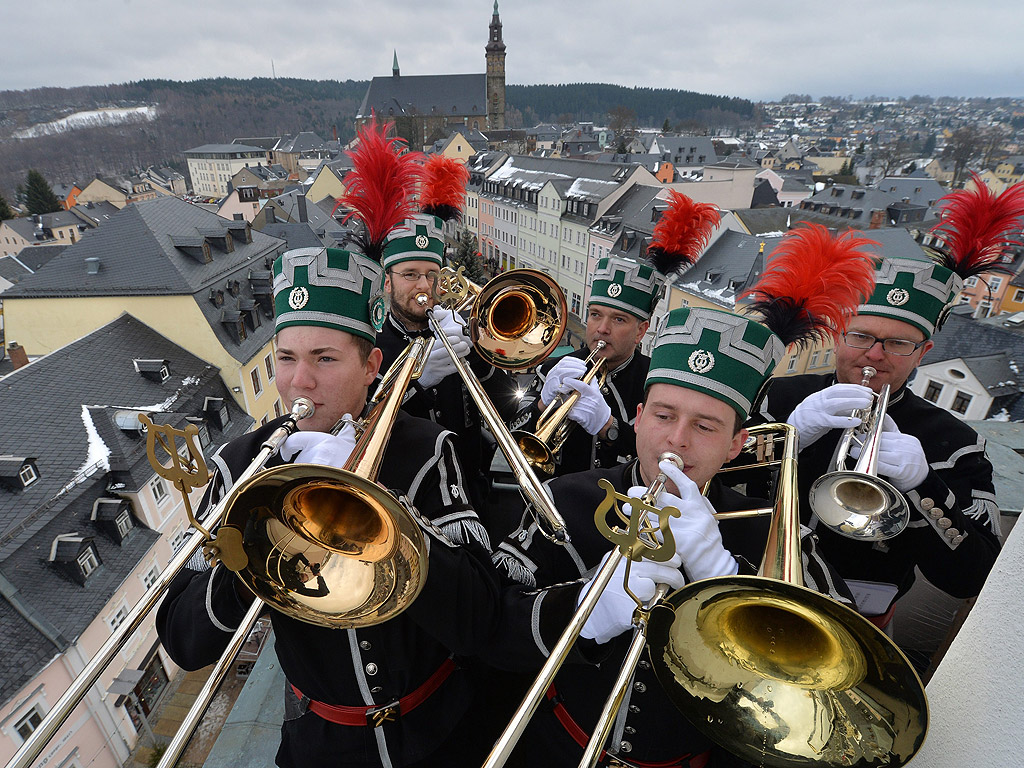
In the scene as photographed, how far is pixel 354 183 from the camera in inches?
185

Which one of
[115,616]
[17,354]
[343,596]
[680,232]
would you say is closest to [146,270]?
[17,354]

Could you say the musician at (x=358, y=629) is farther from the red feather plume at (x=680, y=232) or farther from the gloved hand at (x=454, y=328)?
the red feather plume at (x=680, y=232)

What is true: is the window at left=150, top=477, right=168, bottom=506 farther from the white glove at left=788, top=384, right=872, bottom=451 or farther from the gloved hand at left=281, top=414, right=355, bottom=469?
the white glove at left=788, top=384, right=872, bottom=451

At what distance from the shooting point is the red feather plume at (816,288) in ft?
11.8

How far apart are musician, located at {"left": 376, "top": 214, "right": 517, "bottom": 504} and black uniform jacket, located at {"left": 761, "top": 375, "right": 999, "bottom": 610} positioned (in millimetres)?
2607

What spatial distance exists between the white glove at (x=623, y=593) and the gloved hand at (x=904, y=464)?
2033mm

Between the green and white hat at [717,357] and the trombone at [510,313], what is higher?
the green and white hat at [717,357]

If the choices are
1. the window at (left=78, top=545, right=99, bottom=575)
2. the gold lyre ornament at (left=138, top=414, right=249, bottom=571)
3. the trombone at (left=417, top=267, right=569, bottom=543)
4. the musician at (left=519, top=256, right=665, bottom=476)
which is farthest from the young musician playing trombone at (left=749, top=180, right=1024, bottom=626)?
the window at (left=78, top=545, right=99, bottom=575)

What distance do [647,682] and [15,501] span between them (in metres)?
15.9

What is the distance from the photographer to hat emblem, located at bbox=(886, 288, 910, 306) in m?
3.98

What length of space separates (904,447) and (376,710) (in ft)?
11.5

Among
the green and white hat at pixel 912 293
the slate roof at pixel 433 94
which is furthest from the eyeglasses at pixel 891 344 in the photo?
the slate roof at pixel 433 94

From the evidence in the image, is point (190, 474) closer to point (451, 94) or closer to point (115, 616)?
point (115, 616)

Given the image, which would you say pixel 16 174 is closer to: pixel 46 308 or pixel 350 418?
pixel 46 308
